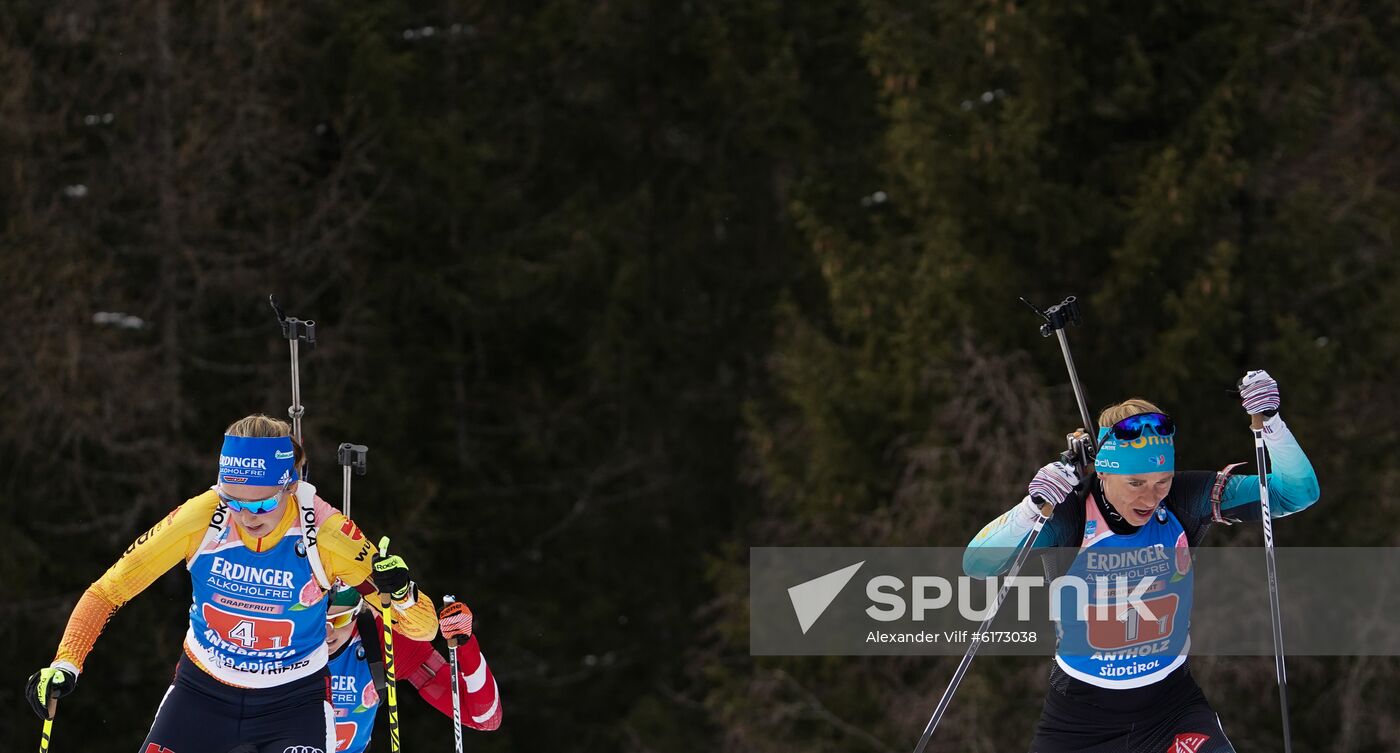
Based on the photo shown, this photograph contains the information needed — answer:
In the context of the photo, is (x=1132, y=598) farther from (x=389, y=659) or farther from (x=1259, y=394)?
(x=389, y=659)

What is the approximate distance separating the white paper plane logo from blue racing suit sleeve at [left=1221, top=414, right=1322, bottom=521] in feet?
43.2

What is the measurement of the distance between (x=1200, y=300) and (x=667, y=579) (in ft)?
29.3

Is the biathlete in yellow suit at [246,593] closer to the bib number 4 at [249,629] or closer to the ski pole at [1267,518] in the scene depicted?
the bib number 4 at [249,629]

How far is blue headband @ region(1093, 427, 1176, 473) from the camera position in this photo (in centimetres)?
656

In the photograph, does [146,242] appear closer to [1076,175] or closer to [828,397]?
[828,397]

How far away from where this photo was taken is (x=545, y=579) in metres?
24.5

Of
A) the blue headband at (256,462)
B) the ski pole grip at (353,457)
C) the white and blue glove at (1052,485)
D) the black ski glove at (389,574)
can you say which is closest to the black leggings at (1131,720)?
the white and blue glove at (1052,485)

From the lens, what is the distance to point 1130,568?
21.6 feet

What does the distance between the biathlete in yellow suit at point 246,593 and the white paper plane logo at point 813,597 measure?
1351 centimetres

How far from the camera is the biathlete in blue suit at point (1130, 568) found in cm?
655

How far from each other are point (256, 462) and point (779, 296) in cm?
1793

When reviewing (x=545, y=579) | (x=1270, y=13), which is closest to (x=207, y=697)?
(x=1270, y=13)

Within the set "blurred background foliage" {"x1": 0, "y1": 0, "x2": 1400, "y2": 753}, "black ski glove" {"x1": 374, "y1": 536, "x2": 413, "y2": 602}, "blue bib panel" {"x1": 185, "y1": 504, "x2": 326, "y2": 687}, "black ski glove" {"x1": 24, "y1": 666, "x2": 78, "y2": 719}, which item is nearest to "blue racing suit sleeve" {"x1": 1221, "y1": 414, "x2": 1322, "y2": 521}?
"black ski glove" {"x1": 374, "y1": 536, "x2": 413, "y2": 602}

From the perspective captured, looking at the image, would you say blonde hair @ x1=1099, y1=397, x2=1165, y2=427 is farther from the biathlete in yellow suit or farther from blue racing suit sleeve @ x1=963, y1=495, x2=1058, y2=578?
the biathlete in yellow suit
